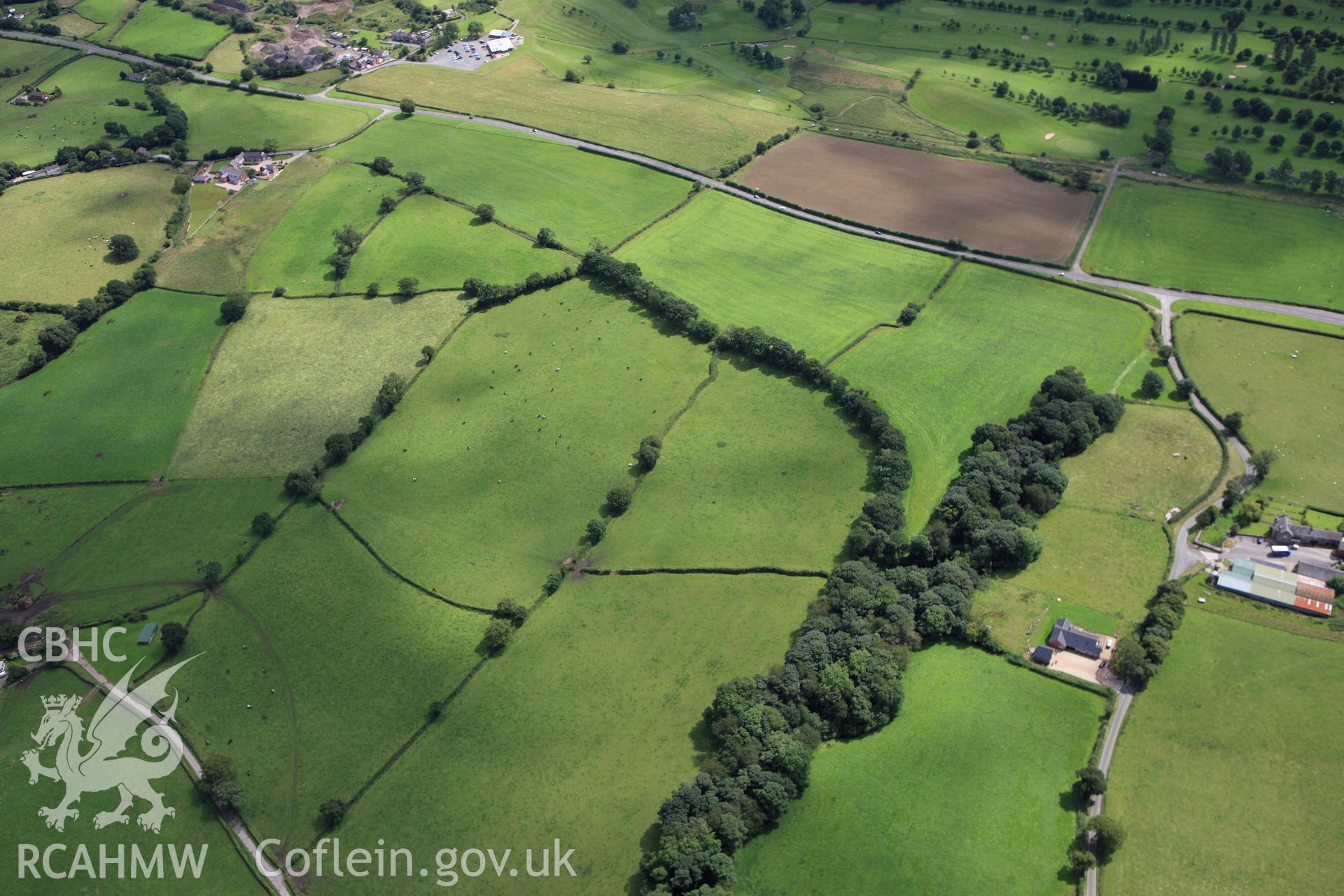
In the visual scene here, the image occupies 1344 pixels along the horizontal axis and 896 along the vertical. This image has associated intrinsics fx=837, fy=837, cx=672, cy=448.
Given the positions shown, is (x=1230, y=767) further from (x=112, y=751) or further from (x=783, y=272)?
(x=112, y=751)

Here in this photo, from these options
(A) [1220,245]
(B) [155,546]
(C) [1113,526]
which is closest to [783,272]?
(C) [1113,526]

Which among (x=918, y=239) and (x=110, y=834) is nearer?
(x=110, y=834)

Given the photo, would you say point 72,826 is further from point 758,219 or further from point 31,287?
point 758,219

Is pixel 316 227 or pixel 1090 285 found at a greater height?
pixel 1090 285

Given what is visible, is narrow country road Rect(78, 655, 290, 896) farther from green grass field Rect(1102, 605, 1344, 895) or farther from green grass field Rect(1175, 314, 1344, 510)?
green grass field Rect(1175, 314, 1344, 510)

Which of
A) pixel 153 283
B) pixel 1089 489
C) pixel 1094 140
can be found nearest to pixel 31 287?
pixel 153 283

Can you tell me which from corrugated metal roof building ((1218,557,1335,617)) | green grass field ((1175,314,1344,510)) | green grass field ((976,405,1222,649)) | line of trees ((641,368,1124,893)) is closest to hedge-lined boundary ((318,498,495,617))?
line of trees ((641,368,1124,893))

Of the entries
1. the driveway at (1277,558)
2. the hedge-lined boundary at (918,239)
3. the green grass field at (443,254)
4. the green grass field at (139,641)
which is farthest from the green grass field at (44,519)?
the driveway at (1277,558)

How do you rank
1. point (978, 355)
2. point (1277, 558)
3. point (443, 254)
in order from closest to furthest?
point (1277, 558) → point (978, 355) → point (443, 254)
